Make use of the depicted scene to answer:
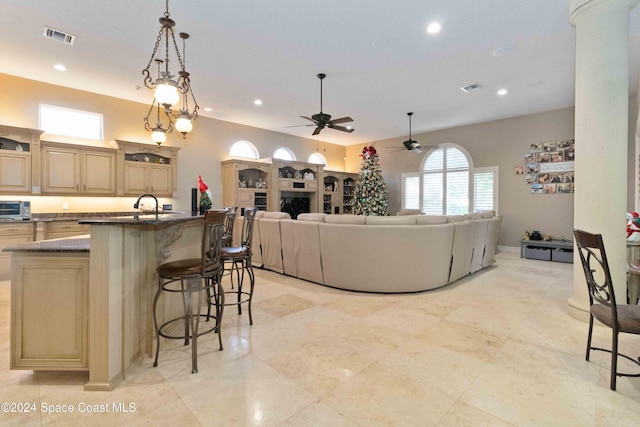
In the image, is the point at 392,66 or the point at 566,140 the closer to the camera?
the point at 392,66

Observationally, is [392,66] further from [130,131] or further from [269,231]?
[130,131]

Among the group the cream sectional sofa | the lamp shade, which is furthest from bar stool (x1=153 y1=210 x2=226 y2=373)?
the cream sectional sofa

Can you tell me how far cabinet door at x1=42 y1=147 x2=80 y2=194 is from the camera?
5.07 meters

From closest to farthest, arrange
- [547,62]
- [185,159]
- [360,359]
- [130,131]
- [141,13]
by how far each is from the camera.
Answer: [360,359], [141,13], [547,62], [130,131], [185,159]

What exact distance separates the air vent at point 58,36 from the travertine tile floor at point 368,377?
340 centimetres

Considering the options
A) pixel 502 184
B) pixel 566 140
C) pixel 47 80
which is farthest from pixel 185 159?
pixel 566 140

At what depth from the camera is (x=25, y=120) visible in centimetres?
510

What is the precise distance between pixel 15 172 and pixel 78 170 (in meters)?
0.81

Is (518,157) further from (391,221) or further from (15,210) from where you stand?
(15,210)

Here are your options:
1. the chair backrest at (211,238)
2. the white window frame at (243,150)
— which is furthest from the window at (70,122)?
the chair backrest at (211,238)

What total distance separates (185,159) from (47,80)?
262 cm

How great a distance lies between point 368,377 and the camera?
6.78 feet

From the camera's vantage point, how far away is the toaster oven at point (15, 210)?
4637mm

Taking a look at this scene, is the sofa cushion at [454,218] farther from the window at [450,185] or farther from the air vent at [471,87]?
the window at [450,185]
